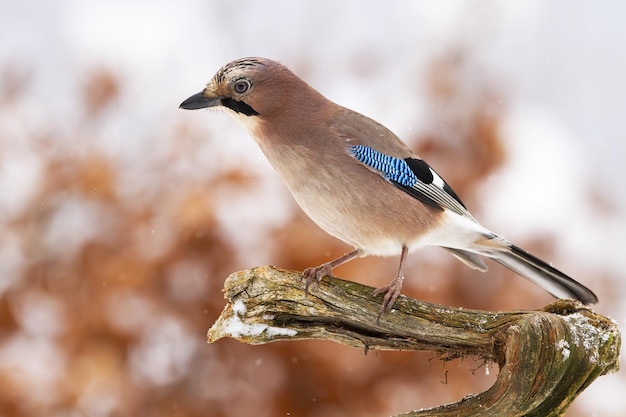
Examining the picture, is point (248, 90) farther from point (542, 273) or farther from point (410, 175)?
point (542, 273)

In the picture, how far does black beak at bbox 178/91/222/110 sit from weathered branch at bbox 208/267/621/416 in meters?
0.70

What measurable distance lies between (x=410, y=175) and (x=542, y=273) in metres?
0.79

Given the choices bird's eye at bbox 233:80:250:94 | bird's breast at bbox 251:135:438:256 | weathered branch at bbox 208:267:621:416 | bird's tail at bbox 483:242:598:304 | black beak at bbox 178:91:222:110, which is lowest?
weathered branch at bbox 208:267:621:416

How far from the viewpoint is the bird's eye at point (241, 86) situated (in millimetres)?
3170

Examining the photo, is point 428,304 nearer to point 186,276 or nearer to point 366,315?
point 366,315

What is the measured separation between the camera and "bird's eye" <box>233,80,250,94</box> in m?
3.17

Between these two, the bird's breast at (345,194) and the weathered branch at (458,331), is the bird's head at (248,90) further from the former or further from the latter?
the weathered branch at (458,331)

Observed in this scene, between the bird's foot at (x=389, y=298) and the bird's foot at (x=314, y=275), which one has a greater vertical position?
the bird's foot at (x=314, y=275)

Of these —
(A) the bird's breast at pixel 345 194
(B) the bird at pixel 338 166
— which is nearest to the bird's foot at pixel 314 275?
(B) the bird at pixel 338 166

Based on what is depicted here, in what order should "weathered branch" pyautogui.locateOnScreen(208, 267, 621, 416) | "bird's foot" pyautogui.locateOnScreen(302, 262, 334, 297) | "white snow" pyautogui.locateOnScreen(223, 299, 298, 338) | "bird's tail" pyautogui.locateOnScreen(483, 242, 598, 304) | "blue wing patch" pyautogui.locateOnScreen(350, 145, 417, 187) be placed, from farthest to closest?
"bird's tail" pyautogui.locateOnScreen(483, 242, 598, 304) → "blue wing patch" pyautogui.locateOnScreen(350, 145, 417, 187) → "bird's foot" pyautogui.locateOnScreen(302, 262, 334, 297) → "white snow" pyautogui.locateOnScreen(223, 299, 298, 338) → "weathered branch" pyautogui.locateOnScreen(208, 267, 621, 416)

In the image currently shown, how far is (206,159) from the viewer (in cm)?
519

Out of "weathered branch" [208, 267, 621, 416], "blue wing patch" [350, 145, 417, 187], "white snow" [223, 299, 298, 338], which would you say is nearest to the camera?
"weathered branch" [208, 267, 621, 416]

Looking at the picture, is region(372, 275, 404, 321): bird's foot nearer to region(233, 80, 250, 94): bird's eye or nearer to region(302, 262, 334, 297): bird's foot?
region(302, 262, 334, 297): bird's foot

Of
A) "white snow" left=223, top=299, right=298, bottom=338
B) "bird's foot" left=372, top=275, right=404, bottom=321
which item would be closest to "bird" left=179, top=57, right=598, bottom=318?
"bird's foot" left=372, top=275, right=404, bottom=321
